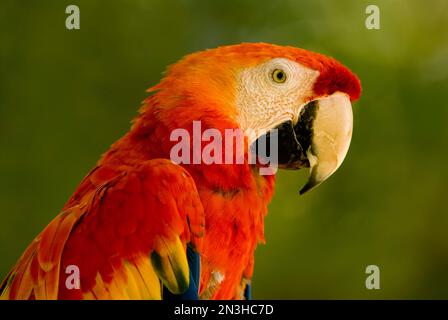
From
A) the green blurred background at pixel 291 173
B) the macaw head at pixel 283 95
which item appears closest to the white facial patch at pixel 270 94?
the macaw head at pixel 283 95

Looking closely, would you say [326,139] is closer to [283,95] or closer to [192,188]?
[283,95]

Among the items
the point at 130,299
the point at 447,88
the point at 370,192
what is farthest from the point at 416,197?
the point at 130,299

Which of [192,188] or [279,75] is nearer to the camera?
[192,188]

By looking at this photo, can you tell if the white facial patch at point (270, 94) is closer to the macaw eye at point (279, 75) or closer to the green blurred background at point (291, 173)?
the macaw eye at point (279, 75)

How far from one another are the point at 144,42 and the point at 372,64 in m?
0.86

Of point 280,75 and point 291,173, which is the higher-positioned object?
point 280,75

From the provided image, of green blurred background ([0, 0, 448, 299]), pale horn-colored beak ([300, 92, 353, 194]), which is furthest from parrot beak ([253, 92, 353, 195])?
green blurred background ([0, 0, 448, 299])

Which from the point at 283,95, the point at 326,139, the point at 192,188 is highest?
the point at 283,95

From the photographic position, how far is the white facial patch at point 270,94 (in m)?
1.33

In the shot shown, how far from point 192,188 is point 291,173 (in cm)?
94

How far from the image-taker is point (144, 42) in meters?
2.01

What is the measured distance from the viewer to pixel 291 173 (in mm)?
2039

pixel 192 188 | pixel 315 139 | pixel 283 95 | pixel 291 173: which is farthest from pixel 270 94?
pixel 291 173
